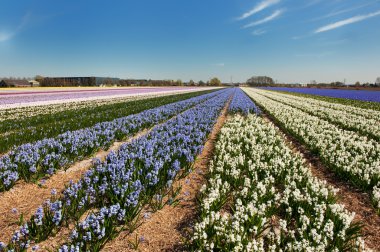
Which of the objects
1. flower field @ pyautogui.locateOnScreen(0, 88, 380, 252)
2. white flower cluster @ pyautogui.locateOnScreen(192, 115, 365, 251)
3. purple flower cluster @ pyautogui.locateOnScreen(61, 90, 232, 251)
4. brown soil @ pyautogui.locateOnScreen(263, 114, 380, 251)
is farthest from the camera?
brown soil @ pyautogui.locateOnScreen(263, 114, 380, 251)

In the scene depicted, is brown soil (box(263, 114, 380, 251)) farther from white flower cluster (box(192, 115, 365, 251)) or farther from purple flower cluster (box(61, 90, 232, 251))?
purple flower cluster (box(61, 90, 232, 251))

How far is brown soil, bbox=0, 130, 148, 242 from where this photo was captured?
450cm

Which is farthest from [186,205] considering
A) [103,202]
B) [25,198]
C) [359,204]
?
[359,204]

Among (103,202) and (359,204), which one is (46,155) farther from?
(359,204)

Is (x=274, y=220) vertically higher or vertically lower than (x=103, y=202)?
lower

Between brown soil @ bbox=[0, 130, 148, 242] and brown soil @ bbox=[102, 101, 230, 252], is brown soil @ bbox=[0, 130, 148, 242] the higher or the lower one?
the higher one

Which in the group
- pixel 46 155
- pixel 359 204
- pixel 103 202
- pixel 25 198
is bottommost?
pixel 359 204

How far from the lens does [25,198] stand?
5.56 m

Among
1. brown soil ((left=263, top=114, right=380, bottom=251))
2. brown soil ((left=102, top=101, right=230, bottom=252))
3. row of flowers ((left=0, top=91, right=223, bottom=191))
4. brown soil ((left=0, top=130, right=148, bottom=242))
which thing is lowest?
brown soil ((left=263, top=114, right=380, bottom=251))

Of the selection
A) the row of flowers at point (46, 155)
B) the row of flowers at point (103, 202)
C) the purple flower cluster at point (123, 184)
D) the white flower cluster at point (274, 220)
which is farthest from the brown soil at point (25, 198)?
the white flower cluster at point (274, 220)

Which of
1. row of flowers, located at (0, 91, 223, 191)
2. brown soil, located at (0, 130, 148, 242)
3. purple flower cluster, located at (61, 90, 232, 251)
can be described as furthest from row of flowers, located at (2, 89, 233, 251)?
row of flowers, located at (0, 91, 223, 191)

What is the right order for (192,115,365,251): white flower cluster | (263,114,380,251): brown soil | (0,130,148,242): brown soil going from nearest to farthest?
(192,115,365,251): white flower cluster, (263,114,380,251): brown soil, (0,130,148,242): brown soil

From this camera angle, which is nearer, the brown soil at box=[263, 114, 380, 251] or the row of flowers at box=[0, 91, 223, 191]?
the brown soil at box=[263, 114, 380, 251]

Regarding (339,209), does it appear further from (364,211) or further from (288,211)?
(364,211)
